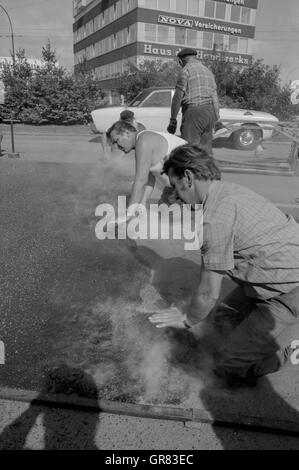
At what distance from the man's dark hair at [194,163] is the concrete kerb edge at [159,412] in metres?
1.14

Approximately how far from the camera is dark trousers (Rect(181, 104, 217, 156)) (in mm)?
5164

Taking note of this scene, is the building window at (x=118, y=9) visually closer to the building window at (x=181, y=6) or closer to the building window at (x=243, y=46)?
the building window at (x=181, y=6)

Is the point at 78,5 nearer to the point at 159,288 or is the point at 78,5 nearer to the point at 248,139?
the point at 248,139

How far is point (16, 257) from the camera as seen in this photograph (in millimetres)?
3865

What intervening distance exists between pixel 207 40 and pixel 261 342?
43697 millimetres

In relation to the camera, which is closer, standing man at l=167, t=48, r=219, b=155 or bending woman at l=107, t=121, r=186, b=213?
bending woman at l=107, t=121, r=186, b=213

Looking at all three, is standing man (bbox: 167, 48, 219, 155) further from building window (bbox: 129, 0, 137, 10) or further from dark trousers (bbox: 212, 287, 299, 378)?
building window (bbox: 129, 0, 137, 10)


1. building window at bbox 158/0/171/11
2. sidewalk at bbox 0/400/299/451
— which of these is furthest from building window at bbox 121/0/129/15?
sidewalk at bbox 0/400/299/451

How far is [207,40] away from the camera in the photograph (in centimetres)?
4056

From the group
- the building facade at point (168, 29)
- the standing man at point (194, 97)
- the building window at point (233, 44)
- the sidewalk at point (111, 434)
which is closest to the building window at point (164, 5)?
the building facade at point (168, 29)

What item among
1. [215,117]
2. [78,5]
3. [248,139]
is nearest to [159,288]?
[215,117]

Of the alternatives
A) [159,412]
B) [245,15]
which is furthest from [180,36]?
[159,412]

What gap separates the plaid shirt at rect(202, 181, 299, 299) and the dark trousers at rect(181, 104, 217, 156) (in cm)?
326

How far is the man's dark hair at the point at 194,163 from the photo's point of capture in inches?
75.2
